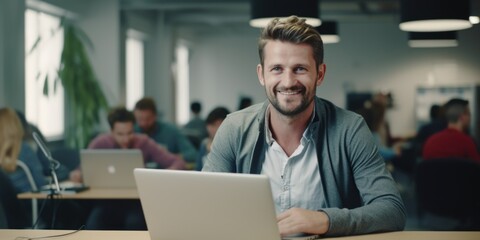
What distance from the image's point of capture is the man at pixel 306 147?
2.28m

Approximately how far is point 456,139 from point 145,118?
2857 millimetres

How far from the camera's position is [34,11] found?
7984 mm

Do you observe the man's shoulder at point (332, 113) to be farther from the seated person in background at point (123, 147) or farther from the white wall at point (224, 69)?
the white wall at point (224, 69)

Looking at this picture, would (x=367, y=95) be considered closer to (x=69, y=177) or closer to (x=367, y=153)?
(x=69, y=177)

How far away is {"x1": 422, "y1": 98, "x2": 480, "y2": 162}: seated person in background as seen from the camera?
19.9ft

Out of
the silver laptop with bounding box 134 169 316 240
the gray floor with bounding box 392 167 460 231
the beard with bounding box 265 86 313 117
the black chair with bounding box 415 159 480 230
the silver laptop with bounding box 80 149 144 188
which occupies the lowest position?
the gray floor with bounding box 392 167 460 231

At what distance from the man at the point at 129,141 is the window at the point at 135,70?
20.8 feet

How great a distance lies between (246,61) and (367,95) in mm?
2946

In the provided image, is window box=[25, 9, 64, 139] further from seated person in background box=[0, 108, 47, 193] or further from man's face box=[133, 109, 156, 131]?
seated person in background box=[0, 108, 47, 193]

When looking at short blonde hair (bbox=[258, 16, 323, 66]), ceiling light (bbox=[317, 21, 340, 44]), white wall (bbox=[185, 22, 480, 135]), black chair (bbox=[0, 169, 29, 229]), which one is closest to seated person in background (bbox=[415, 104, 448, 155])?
ceiling light (bbox=[317, 21, 340, 44])

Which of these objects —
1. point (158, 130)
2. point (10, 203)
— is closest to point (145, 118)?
point (158, 130)

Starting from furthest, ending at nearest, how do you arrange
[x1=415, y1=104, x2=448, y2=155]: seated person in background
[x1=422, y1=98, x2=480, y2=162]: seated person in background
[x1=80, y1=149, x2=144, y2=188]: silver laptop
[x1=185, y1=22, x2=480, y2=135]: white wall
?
1. [x1=185, y1=22, x2=480, y2=135]: white wall
2. [x1=415, y1=104, x2=448, y2=155]: seated person in background
3. [x1=422, y1=98, x2=480, y2=162]: seated person in background
4. [x1=80, y1=149, x2=144, y2=188]: silver laptop

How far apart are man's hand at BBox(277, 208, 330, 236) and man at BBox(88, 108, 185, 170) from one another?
3.07 m

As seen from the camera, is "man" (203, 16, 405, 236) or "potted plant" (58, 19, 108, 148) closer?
"man" (203, 16, 405, 236)
